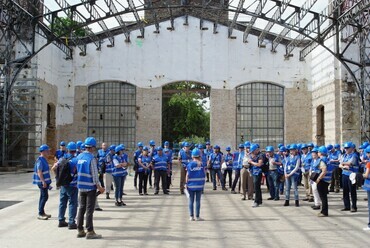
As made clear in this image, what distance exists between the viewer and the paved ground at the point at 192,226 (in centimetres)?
727

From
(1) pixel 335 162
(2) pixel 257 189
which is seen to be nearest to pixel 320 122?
(1) pixel 335 162

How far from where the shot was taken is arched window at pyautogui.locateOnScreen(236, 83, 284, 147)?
90.6 ft

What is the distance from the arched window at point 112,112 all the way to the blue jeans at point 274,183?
15.9 meters

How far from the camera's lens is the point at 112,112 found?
27891mm

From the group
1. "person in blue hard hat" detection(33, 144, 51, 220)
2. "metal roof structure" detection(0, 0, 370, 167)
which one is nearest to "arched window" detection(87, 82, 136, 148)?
"metal roof structure" detection(0, 0, 370, 167)

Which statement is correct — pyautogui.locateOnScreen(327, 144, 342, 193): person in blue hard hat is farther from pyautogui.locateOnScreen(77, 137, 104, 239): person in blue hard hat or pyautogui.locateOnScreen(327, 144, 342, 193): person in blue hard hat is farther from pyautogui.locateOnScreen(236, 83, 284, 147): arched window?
pyautogui.locateOnScreen(236, 83, 284, 147): arched window

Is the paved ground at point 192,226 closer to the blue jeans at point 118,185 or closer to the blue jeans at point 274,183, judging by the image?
the blue jeans at point 118,185

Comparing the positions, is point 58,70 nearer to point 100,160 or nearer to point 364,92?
point 100,160

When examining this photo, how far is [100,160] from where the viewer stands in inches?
504

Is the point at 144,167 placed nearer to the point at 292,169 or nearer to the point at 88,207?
the point at 292,169

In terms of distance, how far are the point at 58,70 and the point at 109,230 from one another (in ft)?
68.5

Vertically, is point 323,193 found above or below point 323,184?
below

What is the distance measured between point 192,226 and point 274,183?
4.95 metres

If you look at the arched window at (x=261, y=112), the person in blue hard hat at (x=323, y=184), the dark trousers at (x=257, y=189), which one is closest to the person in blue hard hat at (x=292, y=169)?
the dark trousers at (x=257, y=189)
